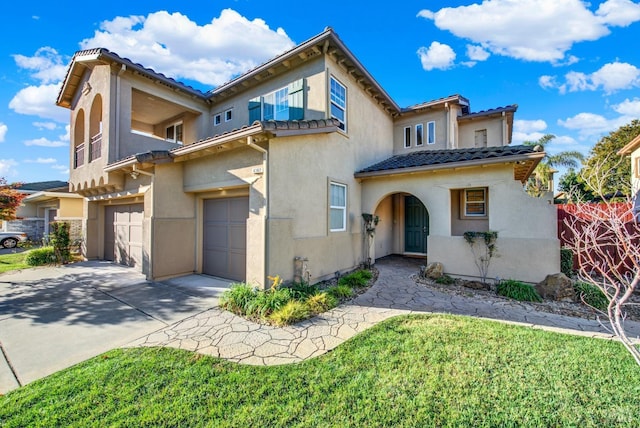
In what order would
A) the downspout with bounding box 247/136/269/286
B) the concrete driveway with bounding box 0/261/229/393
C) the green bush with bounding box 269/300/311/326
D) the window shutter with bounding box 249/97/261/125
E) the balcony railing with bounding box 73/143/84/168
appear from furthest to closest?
the balcony railing with bounding box 73/143/84/168, the window shutter with bounding box 249/97/261/125, the downspout with bounding box 247/136/269/286, the green bush with bounding box 269/300/311/326, the concrete driveway with bounding box 0/261/229/393

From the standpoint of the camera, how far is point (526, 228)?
8273mm

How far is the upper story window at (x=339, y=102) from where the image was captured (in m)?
9.41

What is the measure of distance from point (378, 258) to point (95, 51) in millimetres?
14211

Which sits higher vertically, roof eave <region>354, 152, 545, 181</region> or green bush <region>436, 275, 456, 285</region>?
roof eave <region>354, 152, 545, 181</region>

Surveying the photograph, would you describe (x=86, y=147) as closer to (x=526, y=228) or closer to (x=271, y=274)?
(x=271, y=274)

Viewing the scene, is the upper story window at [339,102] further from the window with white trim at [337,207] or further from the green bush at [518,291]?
the green bush at [518,291]

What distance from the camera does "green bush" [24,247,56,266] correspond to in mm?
11523

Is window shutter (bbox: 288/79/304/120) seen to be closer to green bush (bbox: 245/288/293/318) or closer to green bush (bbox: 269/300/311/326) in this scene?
green bush (bbox: 245/288/293/318)

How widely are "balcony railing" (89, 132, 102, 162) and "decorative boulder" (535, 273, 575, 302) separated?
1665 cm

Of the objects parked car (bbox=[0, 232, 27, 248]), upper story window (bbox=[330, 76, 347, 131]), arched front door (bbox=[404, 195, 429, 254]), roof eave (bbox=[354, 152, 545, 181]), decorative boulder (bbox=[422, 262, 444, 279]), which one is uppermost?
upper story window (bbox=[330, 76, 347, 131])

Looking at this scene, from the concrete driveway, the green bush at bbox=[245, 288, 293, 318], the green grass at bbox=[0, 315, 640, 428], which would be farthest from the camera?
the green bush at bbox=[245, 288, 293, 318]

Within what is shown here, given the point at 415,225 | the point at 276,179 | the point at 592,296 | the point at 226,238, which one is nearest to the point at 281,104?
the point at 276,179

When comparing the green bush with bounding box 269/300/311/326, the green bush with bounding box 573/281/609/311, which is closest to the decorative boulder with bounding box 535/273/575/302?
the green bush with bounding box 573/281/609/311

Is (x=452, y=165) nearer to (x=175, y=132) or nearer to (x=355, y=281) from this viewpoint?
(x=355, y=281)
